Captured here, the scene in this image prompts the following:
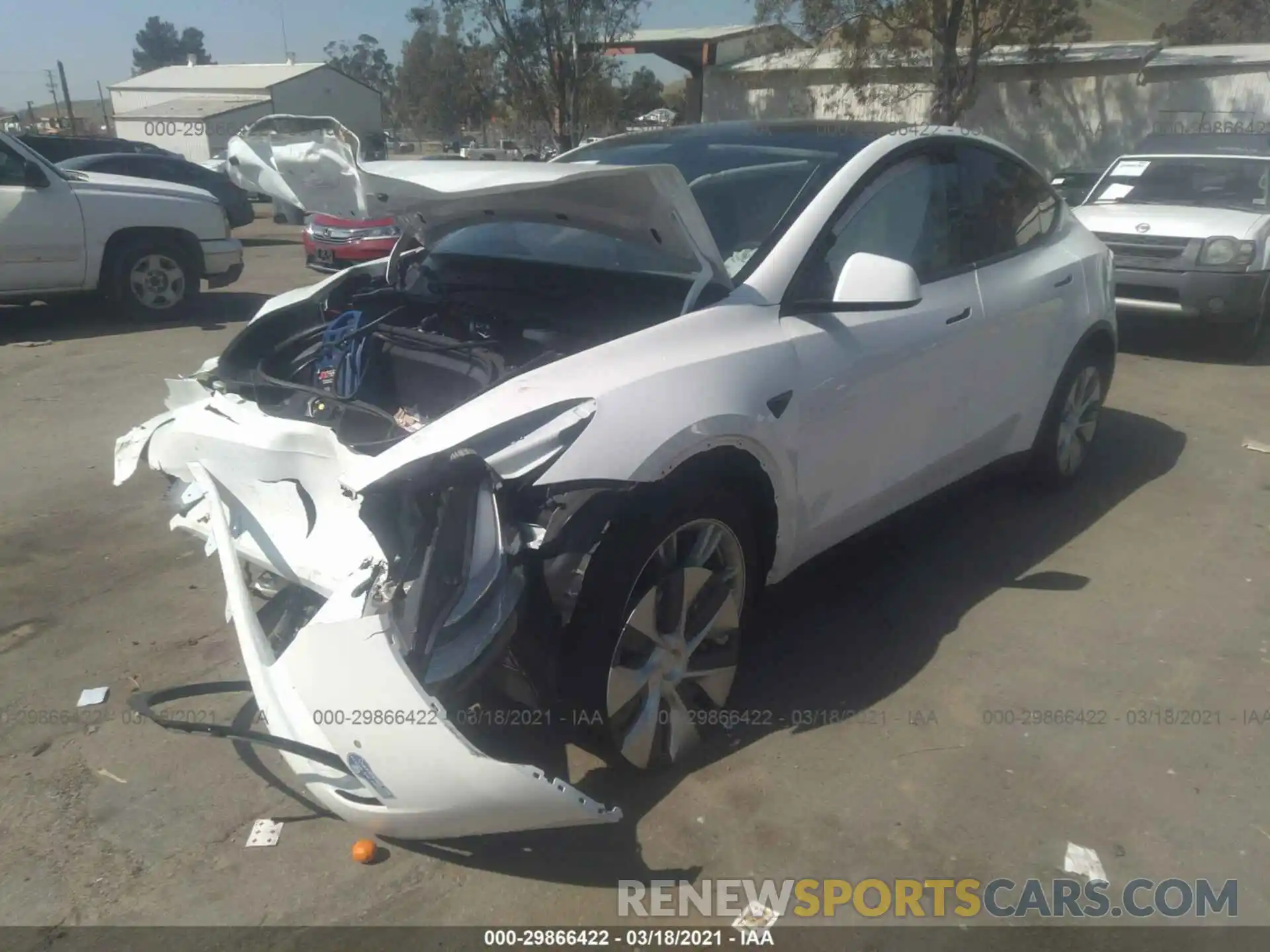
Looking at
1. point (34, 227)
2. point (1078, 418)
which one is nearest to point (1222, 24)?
point (1078, 418)

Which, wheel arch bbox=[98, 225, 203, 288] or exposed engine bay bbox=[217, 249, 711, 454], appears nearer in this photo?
exposed engine bay bbox=[217, 249, 711, 454]

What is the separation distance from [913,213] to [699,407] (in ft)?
4.90

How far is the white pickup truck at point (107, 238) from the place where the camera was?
8641 millimetres

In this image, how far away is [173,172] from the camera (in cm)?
1717

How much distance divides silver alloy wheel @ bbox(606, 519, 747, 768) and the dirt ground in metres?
0.17

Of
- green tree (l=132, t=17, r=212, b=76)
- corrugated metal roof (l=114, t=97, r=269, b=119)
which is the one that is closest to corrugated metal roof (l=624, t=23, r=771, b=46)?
corrugated metal roof (l=114, t=97, r=269, b=119)

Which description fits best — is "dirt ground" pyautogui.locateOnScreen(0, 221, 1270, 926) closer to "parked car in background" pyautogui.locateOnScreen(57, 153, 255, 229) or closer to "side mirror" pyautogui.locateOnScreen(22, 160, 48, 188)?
"side mirror" pyautogui.locateOnScreen(22, 160, 48, 188)

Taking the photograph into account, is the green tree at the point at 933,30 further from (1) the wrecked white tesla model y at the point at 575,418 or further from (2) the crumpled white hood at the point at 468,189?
(2) the crumpled white hood at the point at 468,189

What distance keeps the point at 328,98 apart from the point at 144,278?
5055 centimetres

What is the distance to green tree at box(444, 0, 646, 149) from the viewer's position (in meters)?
25.1

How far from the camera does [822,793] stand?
283cm

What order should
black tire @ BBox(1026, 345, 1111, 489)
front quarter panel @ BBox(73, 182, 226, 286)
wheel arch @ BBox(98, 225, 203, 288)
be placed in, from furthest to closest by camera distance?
1. wheel arch @ BBox(98, 225, 203, 288)
2. front quarter panel @ BBox(73, 182, 226, 286)
3. black tire @ BBox(1026, 345, 1111, 489)

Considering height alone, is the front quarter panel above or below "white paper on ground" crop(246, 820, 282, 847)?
above

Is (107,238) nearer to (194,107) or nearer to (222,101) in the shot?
(194,107)
